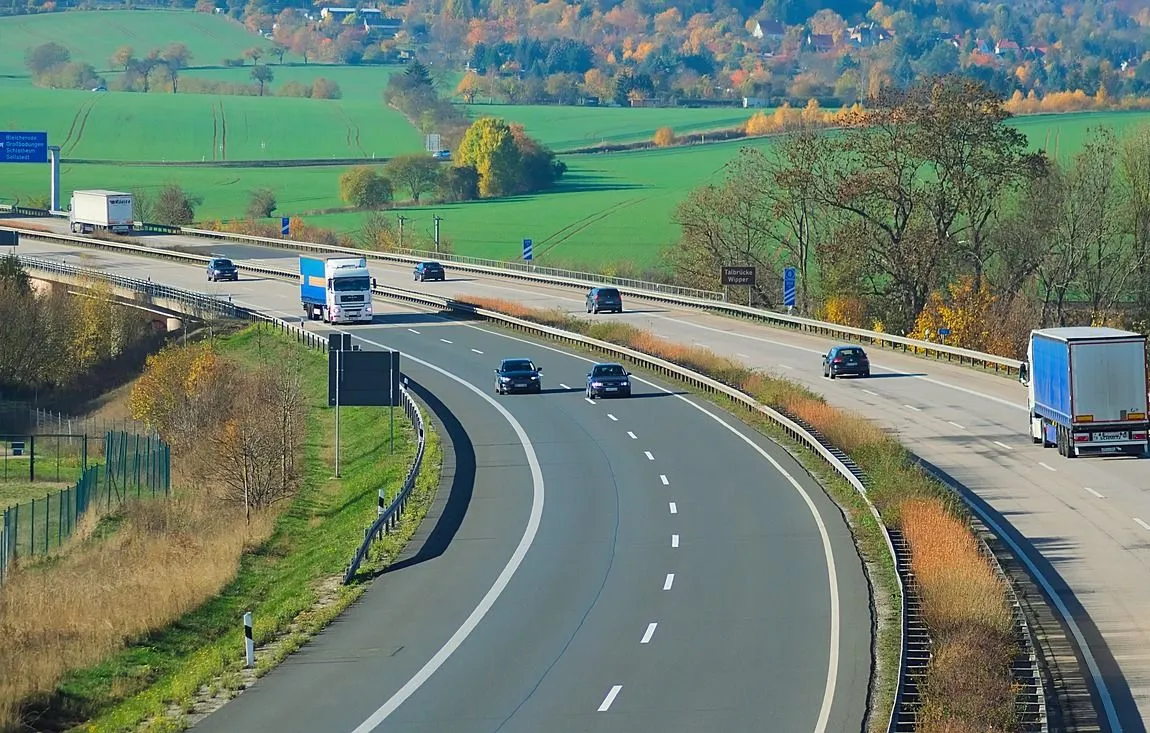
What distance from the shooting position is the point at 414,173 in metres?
173

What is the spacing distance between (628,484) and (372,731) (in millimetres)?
21286

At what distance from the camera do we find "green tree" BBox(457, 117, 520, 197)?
176625mm

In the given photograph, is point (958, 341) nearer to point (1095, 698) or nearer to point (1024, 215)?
point (1024, 215)

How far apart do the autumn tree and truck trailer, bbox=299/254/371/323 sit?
87016mm

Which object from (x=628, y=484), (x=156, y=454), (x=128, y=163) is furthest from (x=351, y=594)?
(x=128, y=163)

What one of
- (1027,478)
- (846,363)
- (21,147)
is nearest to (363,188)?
(21,147)

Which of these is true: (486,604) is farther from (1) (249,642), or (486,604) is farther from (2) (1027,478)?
(2) (1027,478)

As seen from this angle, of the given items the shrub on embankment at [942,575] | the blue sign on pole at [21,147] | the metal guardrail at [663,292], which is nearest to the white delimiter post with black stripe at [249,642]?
the shrub on embankment at [942,575]

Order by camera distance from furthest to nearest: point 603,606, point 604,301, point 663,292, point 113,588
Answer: point 663,292, point 604,301, point 113,588, point 603,606

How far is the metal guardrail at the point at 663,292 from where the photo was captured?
233ft

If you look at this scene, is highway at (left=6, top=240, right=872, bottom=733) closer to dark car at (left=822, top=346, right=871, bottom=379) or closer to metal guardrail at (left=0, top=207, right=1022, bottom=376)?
dark car at (left=822, top=346, right=871, bottom=379)

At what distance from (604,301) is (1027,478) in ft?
149

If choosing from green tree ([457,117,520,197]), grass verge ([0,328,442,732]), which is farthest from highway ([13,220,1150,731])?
green tree ([457,117,520,197])

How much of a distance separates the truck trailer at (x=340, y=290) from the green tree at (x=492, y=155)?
298 feet
